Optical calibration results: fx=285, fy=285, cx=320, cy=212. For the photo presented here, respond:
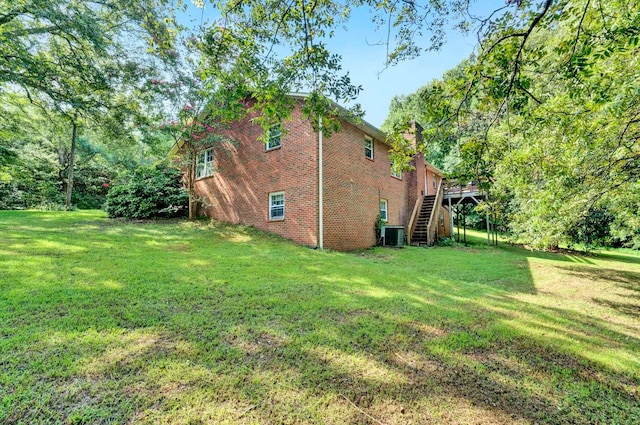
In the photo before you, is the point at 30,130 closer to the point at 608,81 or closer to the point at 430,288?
the point at 430,288

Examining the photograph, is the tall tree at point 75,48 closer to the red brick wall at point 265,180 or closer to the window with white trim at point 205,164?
the red brick wall at point 265,180

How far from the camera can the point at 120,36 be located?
9266mm

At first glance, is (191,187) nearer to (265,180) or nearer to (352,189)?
(265,180)

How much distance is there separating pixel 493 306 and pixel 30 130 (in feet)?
69.5

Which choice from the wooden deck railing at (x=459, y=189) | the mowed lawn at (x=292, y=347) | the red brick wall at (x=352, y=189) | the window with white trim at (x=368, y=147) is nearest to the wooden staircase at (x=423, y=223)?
the wooden deck railing at (x=459, y=189)

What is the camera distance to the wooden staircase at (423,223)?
580 inches

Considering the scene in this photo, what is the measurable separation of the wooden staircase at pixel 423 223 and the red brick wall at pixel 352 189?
171cm

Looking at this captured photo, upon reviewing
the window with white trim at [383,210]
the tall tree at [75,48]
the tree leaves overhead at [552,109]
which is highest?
the tall tree at [75,48]

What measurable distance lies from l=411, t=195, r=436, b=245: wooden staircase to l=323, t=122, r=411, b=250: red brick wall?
171 centimetres

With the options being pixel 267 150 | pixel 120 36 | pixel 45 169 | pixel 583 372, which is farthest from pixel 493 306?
pixel 45 169

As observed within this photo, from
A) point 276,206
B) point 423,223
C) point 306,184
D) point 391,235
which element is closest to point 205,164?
point 276,206

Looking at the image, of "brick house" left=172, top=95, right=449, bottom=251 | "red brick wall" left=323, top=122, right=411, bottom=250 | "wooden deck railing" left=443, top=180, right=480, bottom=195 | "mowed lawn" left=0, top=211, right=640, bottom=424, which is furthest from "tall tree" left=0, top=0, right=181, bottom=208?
"wooden deck railing" left=443, top=180, right=480, bottom=195

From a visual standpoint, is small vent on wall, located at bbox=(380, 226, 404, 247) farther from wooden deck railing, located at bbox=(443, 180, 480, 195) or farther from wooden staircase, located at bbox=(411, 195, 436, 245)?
wooden deck railing, located at bbox=(443, 180, 480, 195)

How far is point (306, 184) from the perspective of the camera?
33.0 ft
